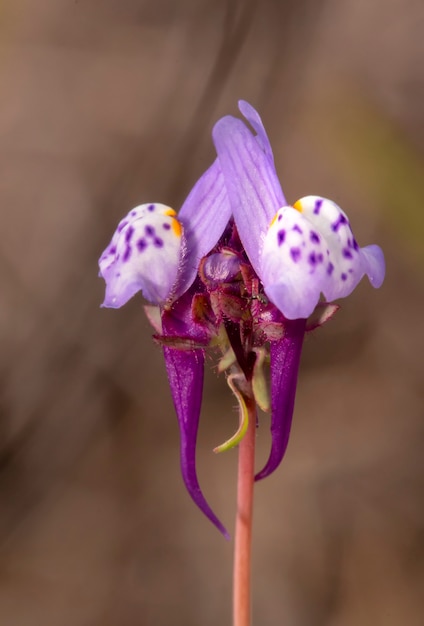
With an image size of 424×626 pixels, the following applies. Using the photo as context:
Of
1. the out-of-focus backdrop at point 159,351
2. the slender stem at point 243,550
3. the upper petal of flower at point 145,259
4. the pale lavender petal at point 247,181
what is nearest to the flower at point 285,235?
the pale lavender petal at point 247,181

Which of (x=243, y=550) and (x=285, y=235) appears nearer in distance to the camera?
(x=285, y=235)

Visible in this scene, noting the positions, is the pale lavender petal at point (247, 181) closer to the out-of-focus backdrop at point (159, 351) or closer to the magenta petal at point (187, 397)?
the magenta petal at point (187, 397)

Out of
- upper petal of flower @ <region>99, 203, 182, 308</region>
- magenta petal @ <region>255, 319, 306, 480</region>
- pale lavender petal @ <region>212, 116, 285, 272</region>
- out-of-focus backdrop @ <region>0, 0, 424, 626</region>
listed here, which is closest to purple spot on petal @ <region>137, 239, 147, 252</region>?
upper petal of flower @ <region>99, 203, 182, 308</region>

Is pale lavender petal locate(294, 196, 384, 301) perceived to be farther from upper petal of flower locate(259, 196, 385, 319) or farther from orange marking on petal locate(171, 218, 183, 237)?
orange marking on petal locate(171, 218, 183, 237)

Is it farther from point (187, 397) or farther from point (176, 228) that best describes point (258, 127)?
point (187, 397)

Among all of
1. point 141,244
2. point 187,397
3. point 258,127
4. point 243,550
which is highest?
point 258,127

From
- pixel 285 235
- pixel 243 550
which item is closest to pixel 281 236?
pixel 285 235
